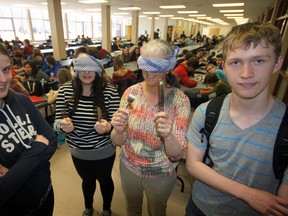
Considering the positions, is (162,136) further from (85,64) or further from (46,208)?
(46,208)

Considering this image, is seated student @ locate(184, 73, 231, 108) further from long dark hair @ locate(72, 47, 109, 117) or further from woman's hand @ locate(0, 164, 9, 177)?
woman's hand @ locate(0, 164, 9, 177)

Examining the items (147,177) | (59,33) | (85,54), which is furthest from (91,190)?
(59,33)

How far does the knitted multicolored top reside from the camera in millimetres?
1299

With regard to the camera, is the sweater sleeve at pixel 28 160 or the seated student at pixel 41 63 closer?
the sweater sleeve at pixel 28 160

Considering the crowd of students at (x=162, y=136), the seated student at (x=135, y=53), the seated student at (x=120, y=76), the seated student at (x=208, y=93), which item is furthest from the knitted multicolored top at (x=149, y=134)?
the seated student at (x=135, y=53)

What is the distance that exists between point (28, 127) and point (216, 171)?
118 cm

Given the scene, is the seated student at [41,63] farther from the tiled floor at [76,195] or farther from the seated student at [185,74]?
the seated student at [185,74]

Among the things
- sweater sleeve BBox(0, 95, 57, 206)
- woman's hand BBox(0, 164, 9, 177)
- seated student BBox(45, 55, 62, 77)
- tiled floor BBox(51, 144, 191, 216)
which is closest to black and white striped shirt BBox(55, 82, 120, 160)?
sweater sleeve BBox(0, 95, 57, 206)

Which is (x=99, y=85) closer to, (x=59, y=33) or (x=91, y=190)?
(x=91, y=190)

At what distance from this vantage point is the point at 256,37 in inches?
32.5

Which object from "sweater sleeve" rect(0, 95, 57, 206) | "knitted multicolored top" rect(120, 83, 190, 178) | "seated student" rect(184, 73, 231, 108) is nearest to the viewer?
"sweater sleeve" rect(0, 95, 57, 206)

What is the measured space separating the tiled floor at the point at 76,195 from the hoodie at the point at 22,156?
1281 millimetres

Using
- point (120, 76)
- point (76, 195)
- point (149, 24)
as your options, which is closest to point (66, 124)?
point (76, 195)

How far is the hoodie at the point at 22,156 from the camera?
1.02m
